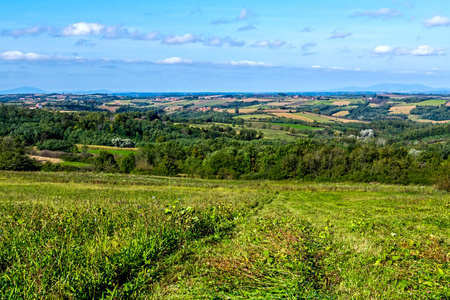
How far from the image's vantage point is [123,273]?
6051 mm

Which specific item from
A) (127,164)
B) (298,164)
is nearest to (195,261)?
(298,164)

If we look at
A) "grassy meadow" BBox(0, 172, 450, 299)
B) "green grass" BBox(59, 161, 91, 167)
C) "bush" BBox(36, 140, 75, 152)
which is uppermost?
"grassy meadow" BBox(0, 172, 450, 299)

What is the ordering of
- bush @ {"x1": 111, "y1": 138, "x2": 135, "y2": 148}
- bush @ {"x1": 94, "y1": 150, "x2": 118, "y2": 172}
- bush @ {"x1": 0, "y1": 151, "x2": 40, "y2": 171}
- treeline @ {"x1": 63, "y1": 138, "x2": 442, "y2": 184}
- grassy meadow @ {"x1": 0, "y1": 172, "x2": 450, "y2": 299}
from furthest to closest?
bush @ {"x1": 111, "y1": 138, "x2": 135, "y2": 148} < bush @ {"x1": 94, "y1": 150, "x2": 118, "y2": 172} < bush @ {"x1": 0, "y1": 151, "x2": 40, "y2": 171} < treeline @ {"x1": 63, "y1": 138, "x2": 442, "y2": 184} < grassy meadow @ {"x1": 0, "y1": 172, "x2": 450, "y2": 299}

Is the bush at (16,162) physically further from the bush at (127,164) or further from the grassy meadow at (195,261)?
the grassy meadow at (195,261)

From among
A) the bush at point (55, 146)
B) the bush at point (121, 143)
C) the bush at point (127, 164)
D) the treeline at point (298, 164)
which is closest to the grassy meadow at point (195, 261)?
the treeline at point (298, 164)

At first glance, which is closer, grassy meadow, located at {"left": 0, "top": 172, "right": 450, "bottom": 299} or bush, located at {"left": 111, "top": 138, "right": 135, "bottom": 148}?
grassy meadow, located at {"left": 0, "top": 172, "right": 450, "bottom": 299}

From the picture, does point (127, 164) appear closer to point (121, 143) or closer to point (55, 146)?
point (55, 146)

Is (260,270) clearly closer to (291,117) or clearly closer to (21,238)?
(21,238)

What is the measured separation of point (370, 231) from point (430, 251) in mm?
3145

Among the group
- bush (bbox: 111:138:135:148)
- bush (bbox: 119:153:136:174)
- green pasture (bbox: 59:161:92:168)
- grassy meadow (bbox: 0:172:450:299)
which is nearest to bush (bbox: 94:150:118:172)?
bush (bbox: 119:153:136:174)

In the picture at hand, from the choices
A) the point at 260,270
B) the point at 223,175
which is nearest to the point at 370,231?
the point at 260,270

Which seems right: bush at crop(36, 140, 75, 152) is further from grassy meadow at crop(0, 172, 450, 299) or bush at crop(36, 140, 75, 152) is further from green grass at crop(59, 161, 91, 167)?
grassy meadow at crop(0, 172, 450, 299)

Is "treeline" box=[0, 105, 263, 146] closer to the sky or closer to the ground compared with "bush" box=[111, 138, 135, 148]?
closer to the sky

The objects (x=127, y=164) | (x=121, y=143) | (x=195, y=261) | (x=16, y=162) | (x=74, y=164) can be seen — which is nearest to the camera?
(x=195, y=261)
